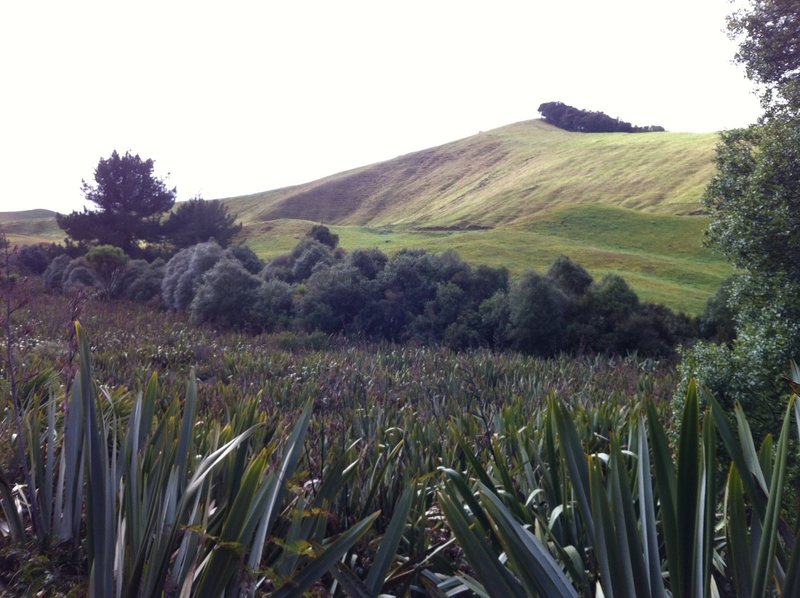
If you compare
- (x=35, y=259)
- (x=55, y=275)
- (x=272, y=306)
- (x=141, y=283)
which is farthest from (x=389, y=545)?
(x=35, y=259)

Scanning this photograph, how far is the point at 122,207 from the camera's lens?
1464 inches

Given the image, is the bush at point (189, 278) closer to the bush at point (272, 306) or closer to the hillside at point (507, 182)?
the bush at point (272, 306)

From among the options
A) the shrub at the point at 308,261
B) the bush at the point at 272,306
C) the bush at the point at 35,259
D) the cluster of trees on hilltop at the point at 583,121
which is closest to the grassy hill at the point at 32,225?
the bush at the point at 35,259

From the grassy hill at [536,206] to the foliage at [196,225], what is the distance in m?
2.66

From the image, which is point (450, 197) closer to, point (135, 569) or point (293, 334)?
point (293, 334)


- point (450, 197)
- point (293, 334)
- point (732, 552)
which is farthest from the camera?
point (450, 197)

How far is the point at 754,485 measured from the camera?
2.21 meters

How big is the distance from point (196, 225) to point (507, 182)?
36743 mm

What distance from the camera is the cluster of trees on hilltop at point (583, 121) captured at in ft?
285

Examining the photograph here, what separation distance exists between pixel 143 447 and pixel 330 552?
1.47 meters

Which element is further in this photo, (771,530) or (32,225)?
(32,225)

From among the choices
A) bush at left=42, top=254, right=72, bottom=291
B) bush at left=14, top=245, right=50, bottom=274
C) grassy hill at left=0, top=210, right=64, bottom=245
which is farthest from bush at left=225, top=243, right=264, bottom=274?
grassy hill at left=0, top=210, right=64, bottom=245

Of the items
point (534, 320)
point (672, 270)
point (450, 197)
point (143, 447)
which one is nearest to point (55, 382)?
point (143, 447)

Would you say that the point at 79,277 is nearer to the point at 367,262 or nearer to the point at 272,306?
the point at 272,306
